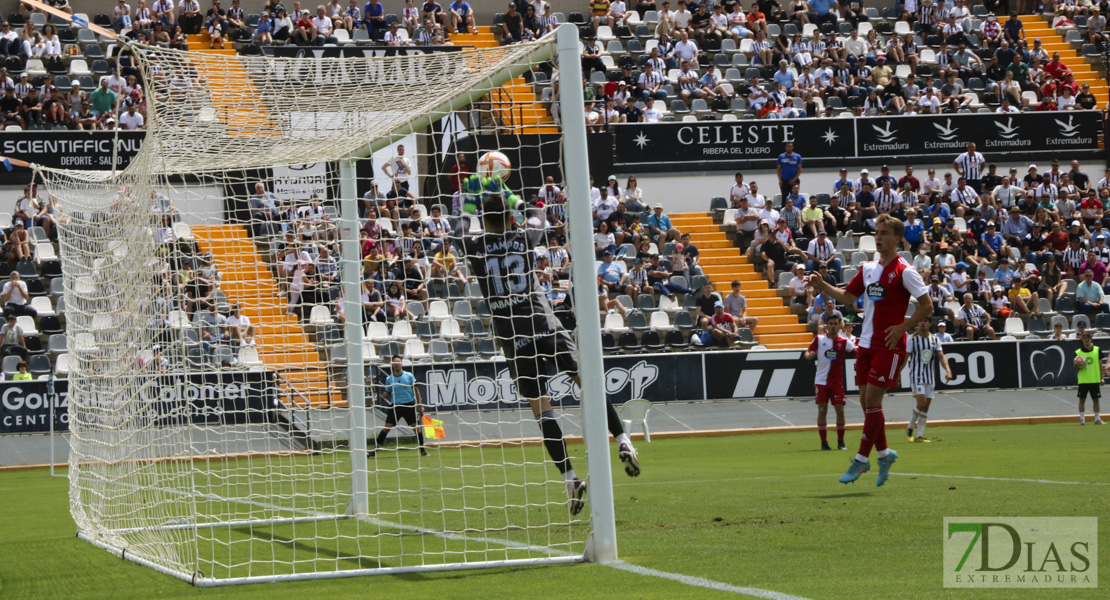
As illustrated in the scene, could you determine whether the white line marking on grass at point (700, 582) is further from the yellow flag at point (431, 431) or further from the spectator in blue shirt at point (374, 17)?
the spectator in blue shirt at point (374, 17)

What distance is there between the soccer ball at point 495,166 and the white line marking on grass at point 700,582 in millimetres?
2917

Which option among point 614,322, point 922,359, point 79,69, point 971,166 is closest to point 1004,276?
point 971,166

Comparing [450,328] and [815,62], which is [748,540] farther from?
[815,62]

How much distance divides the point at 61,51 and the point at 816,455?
2127 centimetres

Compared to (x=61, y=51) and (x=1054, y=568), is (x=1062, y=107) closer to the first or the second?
(x=61, y=51)

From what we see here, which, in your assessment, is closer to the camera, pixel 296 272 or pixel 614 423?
pixel 614 423

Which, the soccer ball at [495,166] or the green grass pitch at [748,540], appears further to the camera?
the soccer ball at [495,166]

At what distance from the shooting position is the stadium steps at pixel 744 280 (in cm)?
2748

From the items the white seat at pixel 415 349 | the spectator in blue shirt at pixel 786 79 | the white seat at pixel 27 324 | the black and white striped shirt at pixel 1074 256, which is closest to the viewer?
the white seat at pixel 415 349

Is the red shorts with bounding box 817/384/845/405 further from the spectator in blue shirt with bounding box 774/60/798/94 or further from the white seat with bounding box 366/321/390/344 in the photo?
the spectator in blue shirt with bounding box 774/60/798/94

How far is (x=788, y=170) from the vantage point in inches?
1214

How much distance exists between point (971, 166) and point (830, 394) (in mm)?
16062

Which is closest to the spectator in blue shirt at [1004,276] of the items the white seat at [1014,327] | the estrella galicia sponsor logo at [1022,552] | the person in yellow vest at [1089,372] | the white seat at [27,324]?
the white seat at [1014,327]

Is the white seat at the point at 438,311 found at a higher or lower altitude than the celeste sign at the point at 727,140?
lower
